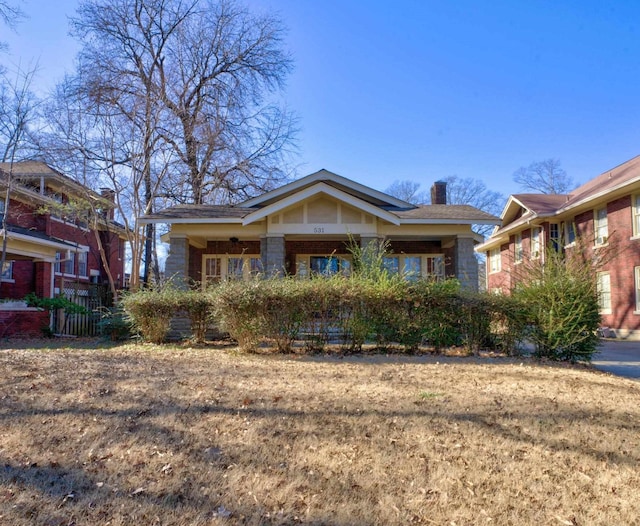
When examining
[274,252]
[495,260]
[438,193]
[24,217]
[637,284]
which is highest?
[438,193]

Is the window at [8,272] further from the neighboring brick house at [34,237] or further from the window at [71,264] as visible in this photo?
the window at [71,264]

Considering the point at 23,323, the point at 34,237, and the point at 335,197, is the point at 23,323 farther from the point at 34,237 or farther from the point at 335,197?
the point at 335,197

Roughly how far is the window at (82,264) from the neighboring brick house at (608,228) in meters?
20.9

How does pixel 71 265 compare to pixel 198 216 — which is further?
pixel 71 265

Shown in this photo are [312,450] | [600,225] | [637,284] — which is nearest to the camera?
[312,450]

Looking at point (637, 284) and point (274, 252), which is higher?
→ point (274, 252)

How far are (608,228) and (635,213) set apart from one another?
1.41m

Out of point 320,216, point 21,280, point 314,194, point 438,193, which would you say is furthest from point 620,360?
point 21,280

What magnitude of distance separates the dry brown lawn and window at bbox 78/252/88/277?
19.5m

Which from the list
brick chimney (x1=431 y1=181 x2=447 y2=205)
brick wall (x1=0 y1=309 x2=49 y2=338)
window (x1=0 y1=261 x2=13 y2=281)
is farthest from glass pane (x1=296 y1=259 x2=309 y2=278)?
window (x1=0 y1=261 x2=13 y2=281)

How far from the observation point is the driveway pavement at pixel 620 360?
854 cm

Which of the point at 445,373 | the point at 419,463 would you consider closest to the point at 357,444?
the point at 419,463

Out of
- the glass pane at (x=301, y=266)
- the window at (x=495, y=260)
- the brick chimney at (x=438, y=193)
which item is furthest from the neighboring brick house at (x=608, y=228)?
the glass pane at (x=301, y=266)

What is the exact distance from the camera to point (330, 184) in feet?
45.7
